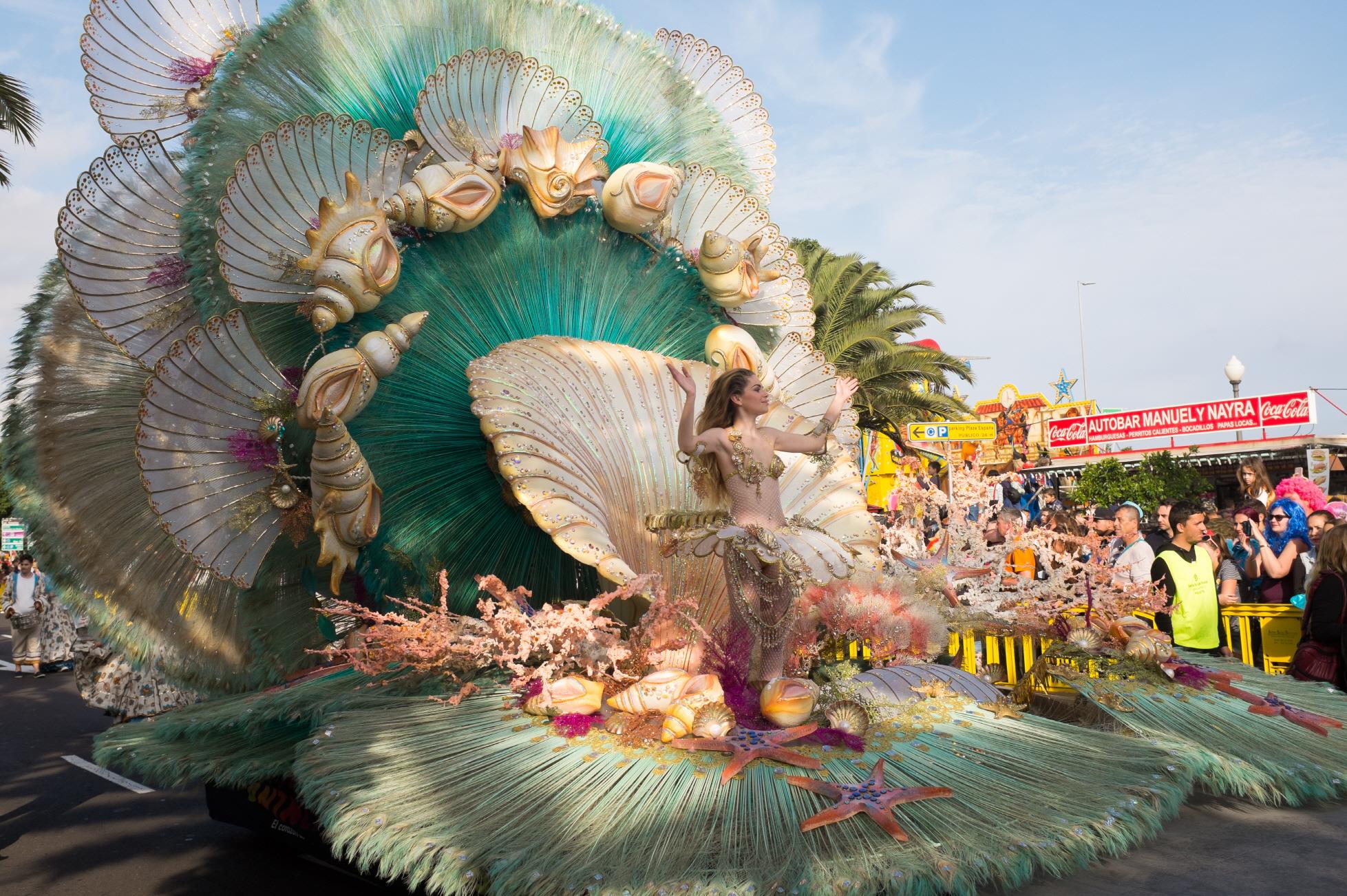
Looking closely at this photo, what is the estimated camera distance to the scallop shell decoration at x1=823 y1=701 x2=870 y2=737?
358 centimetres

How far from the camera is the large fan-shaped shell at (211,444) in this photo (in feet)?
14.4

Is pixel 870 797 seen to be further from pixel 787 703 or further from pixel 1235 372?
pixel 1235 372

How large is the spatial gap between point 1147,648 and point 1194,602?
1718mm

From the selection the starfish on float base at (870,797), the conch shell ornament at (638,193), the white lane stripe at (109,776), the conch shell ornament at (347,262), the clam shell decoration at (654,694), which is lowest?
the white lane stripe at (109,776)

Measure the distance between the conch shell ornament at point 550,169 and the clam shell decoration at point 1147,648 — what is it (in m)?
3.21

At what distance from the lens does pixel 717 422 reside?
4211mm

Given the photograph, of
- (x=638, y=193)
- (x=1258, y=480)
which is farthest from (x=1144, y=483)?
(x=638, y=193)

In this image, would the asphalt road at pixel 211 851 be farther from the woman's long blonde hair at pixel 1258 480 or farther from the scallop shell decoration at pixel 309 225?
the woman's long blonde hair at pixel 1258 480

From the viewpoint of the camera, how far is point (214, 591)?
4.81 m

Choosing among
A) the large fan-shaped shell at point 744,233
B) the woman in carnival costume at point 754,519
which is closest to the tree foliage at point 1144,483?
the large fan-shaped shell at point 744,233

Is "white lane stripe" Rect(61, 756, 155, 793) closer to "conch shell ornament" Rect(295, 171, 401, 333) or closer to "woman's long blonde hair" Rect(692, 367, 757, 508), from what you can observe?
"conch shell ornament" Rect(295, 171, 401, 333)

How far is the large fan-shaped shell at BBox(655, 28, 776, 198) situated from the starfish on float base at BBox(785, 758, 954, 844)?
12.8 ft

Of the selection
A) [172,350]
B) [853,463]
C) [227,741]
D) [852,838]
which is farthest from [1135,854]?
[172,350]

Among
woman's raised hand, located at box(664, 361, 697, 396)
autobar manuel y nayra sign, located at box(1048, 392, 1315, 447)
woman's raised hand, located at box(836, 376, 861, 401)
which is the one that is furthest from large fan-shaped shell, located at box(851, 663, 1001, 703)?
autobar manuel y nayra sign, located at box(1048, 392, 1315, 447)
